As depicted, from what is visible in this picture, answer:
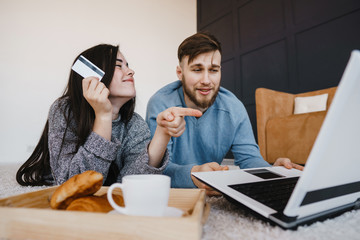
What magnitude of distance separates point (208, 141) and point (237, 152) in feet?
0.57

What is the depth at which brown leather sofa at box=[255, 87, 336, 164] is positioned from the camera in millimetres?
1778

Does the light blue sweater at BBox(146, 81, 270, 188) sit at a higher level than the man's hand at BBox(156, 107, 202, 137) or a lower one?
lower

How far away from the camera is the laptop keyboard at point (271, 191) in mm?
396

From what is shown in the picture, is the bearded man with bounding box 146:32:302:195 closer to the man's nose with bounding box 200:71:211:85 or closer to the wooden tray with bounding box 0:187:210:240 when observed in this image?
the man's nose with bounding box 200:71:211:85

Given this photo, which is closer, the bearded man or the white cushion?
the bearded man

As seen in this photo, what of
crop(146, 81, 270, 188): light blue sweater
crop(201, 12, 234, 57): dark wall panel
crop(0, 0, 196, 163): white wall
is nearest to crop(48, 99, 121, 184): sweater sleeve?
crop(146, 81, 270, 188): light blue sweater

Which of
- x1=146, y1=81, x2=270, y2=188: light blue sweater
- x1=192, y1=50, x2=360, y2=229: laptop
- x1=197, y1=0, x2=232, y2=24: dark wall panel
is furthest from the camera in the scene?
x1=197, y1=0, x2=232, y2=24: dark wall panel

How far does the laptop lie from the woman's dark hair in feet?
1.88

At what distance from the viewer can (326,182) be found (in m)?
0.32

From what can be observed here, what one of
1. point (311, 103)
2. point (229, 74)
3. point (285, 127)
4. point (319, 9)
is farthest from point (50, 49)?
Answer: point (319, 9)

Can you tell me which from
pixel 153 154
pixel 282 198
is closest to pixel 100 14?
pixel 153 154

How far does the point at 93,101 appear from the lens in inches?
29.6

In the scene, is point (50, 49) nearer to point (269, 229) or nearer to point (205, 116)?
point (205, 116)

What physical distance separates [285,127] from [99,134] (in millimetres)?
1759
